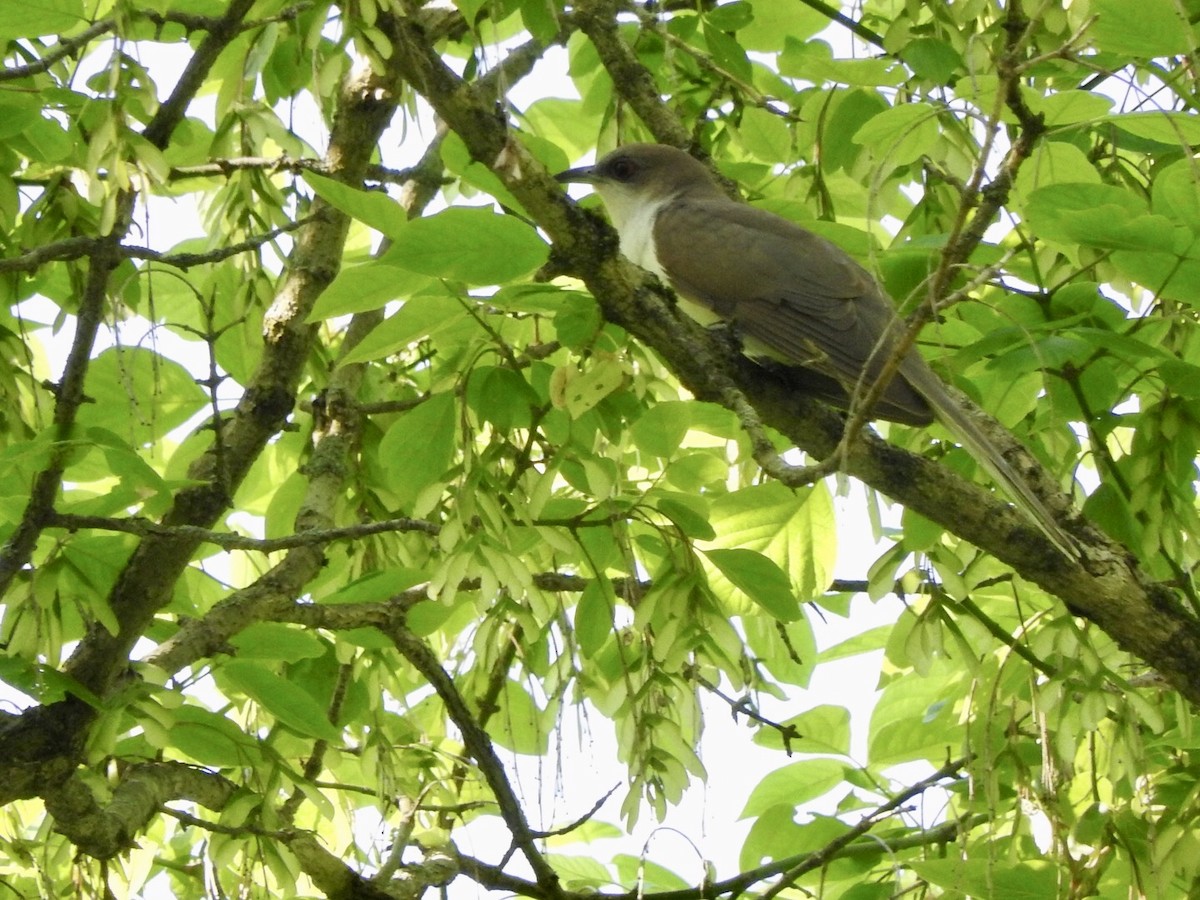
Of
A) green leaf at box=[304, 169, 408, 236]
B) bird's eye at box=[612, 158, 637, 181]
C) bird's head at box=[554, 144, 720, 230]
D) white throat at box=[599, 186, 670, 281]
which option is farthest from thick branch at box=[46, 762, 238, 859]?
bird's eye at box=[612, 158, 637, 181]

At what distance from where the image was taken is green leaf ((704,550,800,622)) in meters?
2.65

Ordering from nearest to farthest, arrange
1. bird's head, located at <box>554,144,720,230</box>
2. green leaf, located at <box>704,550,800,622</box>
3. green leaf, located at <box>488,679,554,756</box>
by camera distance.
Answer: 1. green leaf, located at <box>704,550,800,622</box>
2. green leaf, located at <box>488,679,554,756</box>
3. bird's head, located at <box>554,144,720,230</box>

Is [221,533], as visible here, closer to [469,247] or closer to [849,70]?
[469,247]

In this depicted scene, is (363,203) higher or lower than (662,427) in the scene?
higher

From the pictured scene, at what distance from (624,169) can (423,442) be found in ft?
7.76

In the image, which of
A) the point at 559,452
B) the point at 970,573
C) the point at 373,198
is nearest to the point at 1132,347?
the point at 970,573

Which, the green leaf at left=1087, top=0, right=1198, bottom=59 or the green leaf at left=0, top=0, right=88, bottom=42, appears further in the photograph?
the green leaf at left=0, top=0, right=88, bottom=42

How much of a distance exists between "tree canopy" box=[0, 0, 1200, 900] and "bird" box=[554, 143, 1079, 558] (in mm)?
174

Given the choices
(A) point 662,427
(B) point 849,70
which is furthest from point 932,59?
(A) point 662,427

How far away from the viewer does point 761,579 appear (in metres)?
2.67

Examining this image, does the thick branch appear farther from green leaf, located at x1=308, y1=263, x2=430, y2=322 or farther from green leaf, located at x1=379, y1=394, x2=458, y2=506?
green leaf, located at x1=308, y1=263, x2=430, y2=322

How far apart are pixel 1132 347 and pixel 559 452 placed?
42.4 inches

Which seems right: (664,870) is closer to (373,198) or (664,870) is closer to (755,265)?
(755,265)

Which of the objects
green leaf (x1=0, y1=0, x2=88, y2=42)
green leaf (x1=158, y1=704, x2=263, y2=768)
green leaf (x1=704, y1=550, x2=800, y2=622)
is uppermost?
green leaf (x1=0, y1=0, x2=88, y2=42)
